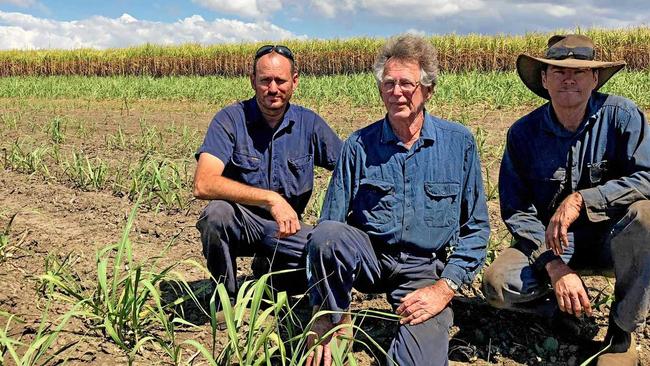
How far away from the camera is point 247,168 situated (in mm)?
2924

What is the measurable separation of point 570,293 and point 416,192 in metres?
0.73

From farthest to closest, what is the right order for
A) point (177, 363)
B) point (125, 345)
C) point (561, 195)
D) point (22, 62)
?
point (22, 62) → point (561, 195) → point (125, 345) → point (177, 363)

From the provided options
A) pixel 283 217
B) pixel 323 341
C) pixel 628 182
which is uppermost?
pixel 628 182

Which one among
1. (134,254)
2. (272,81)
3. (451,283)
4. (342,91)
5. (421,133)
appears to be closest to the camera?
A: (451,283)

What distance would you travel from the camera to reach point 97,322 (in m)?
2.53

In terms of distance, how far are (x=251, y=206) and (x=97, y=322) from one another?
87cm

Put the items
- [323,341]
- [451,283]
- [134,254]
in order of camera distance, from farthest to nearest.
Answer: [134,254], [451,283], [323,341]

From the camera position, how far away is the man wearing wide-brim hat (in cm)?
234

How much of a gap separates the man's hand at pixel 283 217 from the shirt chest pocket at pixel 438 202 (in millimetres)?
629

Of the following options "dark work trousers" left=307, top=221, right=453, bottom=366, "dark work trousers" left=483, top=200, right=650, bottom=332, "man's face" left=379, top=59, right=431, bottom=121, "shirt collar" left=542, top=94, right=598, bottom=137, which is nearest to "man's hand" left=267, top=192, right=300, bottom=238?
"dark work trousers" left=307, top=221, right=453, bottom=366

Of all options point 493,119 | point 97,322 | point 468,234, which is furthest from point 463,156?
point 493,119

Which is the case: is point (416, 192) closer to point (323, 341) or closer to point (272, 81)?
point (323, 341)

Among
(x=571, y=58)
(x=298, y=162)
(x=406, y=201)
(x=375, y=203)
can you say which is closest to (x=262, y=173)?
(x=298, y=162)

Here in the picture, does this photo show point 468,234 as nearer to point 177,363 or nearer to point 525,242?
point 525,242
